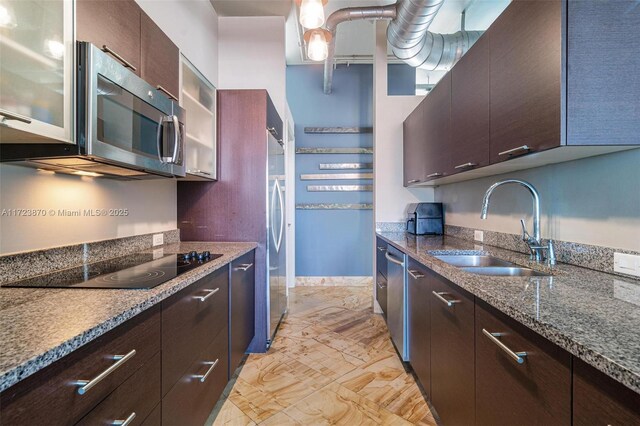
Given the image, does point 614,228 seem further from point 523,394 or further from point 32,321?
point 32,321

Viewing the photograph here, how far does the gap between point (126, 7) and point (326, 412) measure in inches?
88.6

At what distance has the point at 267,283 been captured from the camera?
2332mm

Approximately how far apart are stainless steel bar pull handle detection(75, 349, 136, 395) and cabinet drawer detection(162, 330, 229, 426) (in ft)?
1.07

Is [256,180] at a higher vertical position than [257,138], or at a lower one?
lower

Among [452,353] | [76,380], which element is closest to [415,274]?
[452,353]

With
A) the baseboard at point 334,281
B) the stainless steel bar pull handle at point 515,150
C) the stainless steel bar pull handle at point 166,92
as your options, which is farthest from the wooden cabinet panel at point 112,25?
the baseboard at point 334,281

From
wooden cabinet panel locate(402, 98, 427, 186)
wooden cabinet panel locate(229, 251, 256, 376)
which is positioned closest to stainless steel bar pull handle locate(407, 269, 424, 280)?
wooden cabinet panel locate(402, 98, 427, 186)

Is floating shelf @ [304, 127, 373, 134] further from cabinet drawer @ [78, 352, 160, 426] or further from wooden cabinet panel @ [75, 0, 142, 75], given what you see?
cabinet drawer @ [78, 352, 160, 426]

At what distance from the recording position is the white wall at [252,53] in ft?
9.20

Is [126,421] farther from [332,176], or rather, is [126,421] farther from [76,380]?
[332,176]

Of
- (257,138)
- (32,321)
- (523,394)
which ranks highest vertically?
(257,138)

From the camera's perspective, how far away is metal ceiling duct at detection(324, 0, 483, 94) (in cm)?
215

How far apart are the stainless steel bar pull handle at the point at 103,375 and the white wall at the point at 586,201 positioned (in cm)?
179

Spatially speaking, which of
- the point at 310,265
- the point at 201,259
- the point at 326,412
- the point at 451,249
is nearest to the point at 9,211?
the point at 201,259
